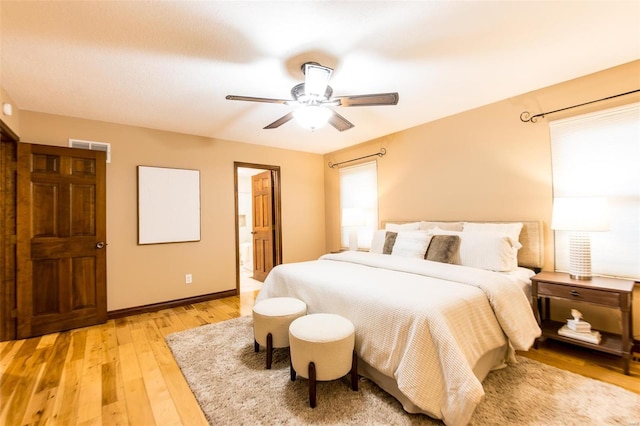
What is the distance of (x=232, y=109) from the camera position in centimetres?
317

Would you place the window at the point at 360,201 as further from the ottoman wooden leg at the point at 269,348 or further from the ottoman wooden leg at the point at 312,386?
the ottoman wooden leg at the point at 312,386

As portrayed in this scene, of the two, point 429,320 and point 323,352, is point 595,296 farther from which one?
point 323,352

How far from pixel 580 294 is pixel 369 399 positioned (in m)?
1.85

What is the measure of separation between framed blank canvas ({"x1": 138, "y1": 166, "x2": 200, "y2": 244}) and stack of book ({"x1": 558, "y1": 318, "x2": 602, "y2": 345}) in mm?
4273

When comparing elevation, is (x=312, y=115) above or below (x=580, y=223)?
above

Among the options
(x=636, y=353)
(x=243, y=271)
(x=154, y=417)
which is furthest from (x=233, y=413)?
(x=243, y=271)

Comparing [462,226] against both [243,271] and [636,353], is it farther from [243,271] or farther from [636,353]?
[243,271]

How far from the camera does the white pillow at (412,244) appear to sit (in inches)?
119

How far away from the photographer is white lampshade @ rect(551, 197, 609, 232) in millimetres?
2203

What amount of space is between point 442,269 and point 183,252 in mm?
3386

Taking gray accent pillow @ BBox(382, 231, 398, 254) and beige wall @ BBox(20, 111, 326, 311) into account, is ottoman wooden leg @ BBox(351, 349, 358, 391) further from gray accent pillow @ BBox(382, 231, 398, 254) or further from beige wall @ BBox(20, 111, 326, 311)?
beige wall @ BBox(20, 111, 326, 311)

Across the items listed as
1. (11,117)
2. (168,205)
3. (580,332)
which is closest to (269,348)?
(580,332)

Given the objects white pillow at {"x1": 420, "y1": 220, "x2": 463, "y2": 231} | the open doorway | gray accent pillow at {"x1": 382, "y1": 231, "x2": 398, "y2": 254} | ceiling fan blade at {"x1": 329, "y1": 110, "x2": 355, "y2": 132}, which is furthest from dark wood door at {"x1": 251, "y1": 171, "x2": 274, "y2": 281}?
white pillow at {"x1": 420, "y1": 220, "x2": 463, "y2": 231}

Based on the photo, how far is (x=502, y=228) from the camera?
2904mm
